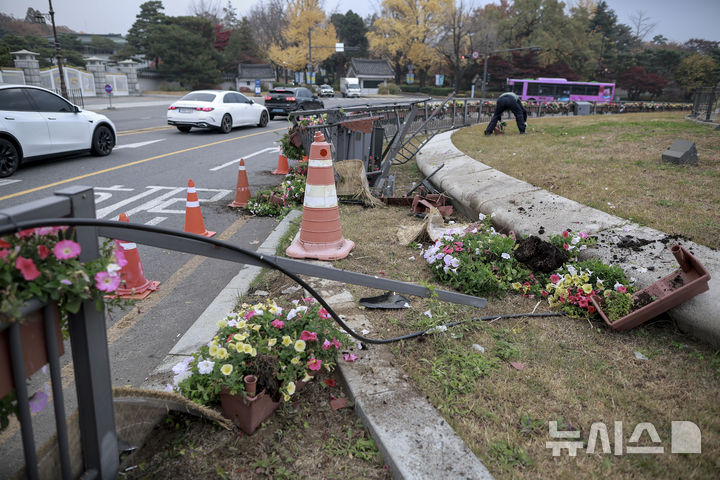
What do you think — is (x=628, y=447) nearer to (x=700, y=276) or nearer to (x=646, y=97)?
(x=700, y=276)

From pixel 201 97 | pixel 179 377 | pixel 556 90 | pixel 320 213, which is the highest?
pixel 556 90

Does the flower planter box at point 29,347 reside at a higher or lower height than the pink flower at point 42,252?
lower

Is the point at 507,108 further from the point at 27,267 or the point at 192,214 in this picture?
the point at 27,267

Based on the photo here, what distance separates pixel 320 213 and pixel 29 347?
11.3 feet

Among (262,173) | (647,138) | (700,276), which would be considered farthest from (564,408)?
(647,138)

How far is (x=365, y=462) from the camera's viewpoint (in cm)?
226

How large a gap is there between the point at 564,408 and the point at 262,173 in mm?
8306

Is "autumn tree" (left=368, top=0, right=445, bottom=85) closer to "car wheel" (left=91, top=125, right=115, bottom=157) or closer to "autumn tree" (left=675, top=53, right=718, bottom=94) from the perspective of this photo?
"autumn tree" (left=675, top=53, right=718, bottom=94)

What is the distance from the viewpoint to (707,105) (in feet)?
58.6

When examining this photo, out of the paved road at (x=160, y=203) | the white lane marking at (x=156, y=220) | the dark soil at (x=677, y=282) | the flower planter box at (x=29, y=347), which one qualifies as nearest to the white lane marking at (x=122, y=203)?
the paved road at (x=160, y=203)

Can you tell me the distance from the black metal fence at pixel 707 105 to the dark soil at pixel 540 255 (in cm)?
1671

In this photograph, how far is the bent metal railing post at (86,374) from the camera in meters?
1.53

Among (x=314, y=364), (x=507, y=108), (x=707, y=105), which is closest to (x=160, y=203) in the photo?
(x=314, y=364)

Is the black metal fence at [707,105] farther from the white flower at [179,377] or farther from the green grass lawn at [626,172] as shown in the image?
the white flower at [179,377]
